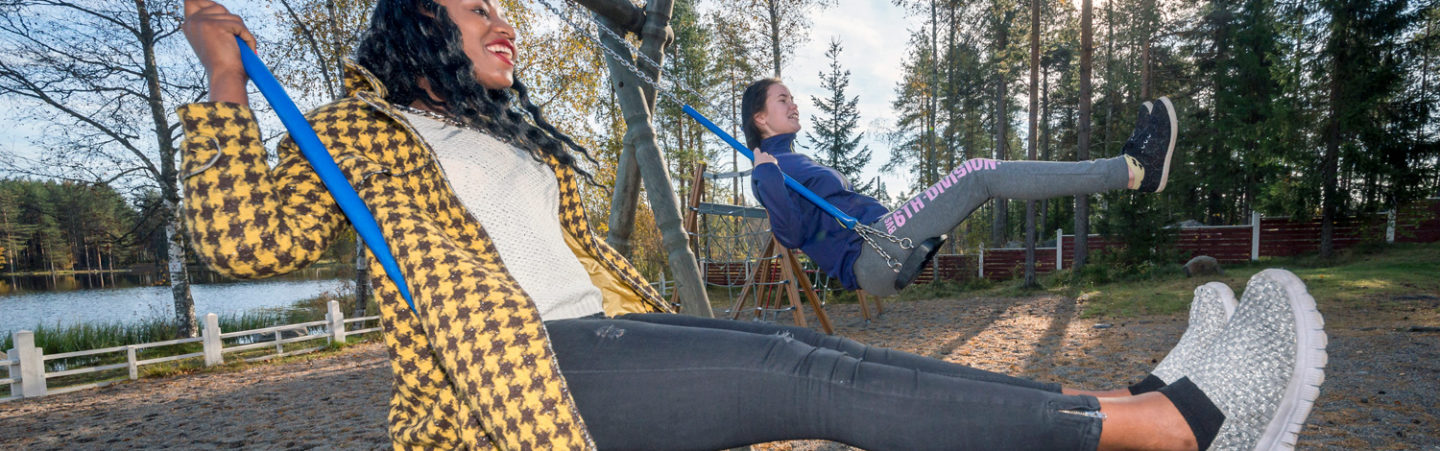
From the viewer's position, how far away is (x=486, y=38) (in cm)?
144

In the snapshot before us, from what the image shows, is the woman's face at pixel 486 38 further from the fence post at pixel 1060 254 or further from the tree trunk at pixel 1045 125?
the tree trunk at pixel 1045 125

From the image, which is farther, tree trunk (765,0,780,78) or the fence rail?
tree trunk (765,0,780,78)

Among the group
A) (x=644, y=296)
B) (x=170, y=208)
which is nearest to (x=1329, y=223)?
(x=644, y=296)

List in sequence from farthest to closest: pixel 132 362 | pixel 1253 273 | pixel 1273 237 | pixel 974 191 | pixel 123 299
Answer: pixel 123 299
pixel 1273 237
pixel 1253 273
pixel 132 362
pixel 974 191

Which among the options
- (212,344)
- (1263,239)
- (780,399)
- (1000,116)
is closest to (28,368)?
(212,344)

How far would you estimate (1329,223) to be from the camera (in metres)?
12.7

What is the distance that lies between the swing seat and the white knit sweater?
1.31 metres

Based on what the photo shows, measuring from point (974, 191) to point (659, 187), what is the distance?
1.26 m

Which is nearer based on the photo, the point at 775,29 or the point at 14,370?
the point at 14,370

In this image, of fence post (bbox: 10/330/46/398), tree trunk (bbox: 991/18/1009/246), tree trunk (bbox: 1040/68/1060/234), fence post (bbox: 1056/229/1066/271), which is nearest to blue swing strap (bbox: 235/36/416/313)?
fence post (bbox: 10/330/46/398)

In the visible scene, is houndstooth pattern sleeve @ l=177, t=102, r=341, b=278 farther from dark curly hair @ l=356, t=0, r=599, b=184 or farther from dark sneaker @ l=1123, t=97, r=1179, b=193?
dark sneaker @ l=1123, t=97, r=1179, b=193

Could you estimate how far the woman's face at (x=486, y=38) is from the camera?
4.59 feet

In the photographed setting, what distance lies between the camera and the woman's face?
1.40m

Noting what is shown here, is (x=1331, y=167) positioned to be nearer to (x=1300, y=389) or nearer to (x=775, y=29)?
(x=775, y=29)
